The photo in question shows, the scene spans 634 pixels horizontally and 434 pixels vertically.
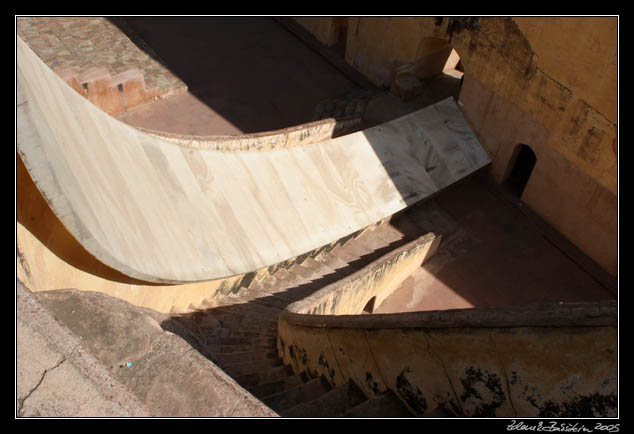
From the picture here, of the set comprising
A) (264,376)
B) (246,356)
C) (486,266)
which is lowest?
(486,266)

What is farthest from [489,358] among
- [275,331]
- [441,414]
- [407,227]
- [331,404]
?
[407,227]

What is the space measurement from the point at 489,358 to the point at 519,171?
6.64 meters

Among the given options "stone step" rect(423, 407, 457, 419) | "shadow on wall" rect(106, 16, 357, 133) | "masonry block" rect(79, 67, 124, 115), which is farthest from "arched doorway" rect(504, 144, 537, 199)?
"masonry block" rect(79, 67, 124, 115)

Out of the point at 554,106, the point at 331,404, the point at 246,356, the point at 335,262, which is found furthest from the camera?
the point at 554,106

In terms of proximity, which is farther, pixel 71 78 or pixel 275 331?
pixel 71 78

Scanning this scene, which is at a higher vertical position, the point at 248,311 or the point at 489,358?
the point at 489,358

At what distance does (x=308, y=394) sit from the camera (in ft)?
14.2

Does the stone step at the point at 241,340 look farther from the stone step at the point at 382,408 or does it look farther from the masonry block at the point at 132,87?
the masonry block at the point at 132,87

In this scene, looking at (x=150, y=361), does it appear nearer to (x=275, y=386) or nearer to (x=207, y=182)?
(x=275, y=386)

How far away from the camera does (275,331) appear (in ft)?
19.5

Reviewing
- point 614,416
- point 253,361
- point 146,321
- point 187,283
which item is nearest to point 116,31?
point 187,283

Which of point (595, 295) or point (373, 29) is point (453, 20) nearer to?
point (373, 29)

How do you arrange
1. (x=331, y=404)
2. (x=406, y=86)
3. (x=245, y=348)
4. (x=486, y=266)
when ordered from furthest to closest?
1. (x=406, y=86)
2. (x=486, y=266)
3. (x=245, y=348)
4. (x=331, y=404)

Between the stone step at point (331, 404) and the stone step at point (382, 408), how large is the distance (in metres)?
0.21
